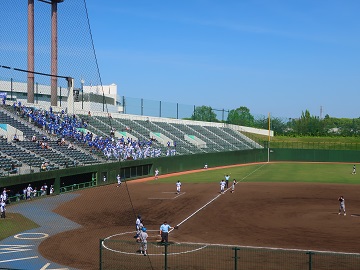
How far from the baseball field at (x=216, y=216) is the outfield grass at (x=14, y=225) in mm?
2511

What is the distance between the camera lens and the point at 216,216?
1133 inches

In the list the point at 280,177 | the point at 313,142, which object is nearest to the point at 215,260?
the point at 280,177

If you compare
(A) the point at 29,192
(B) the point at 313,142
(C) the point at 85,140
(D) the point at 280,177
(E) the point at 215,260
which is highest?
(C) the point at 85,140

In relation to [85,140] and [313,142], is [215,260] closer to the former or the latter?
[85,140]

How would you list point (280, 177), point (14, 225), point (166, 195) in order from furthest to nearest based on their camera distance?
point (280, 177) → point (166, 195) → point (14, 225)

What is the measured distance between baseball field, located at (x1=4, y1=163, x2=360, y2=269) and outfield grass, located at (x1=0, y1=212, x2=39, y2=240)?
251cm

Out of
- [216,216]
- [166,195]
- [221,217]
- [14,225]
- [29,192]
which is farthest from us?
[166,195]

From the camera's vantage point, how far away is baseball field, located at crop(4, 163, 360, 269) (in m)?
21.3

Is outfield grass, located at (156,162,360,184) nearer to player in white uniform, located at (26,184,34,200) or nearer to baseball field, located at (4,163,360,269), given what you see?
baseball field, located at (4,163,360,269)

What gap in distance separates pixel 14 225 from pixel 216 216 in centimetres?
1215

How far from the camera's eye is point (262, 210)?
31.1 meters

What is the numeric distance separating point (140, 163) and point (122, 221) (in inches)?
961

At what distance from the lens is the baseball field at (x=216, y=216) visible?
69.8 ft

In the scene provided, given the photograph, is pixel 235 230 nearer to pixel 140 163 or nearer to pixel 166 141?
pixel 140 163
